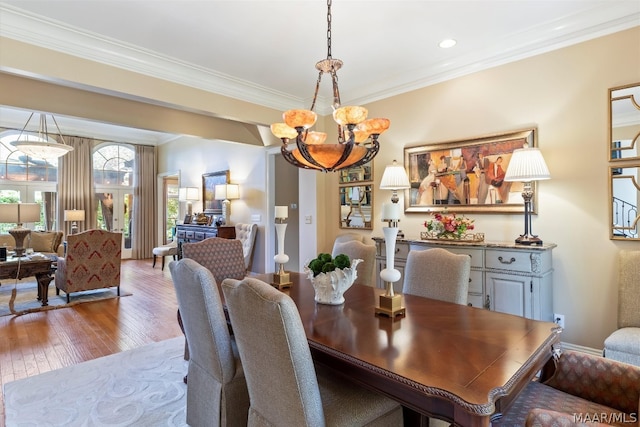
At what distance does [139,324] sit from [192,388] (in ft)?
7.79

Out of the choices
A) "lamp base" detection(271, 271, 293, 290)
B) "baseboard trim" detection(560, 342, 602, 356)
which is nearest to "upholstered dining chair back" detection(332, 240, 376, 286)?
"lamp base" detection(271, 271, 293, 290)

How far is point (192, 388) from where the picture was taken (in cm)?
190

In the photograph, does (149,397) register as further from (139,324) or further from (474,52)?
(474,52)

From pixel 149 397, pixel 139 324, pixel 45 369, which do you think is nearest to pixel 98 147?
pixel 139 324

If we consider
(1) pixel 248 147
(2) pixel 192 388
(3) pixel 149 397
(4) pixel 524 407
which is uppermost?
(1) pixel 248 147

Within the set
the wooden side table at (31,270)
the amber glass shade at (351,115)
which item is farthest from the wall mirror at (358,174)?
the wooden side table at (31,270)

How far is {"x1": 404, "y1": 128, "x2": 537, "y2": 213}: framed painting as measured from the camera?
3.13 metres

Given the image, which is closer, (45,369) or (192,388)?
(192,388)

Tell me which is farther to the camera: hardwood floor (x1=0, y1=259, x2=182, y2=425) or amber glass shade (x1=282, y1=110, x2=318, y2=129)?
hardwood floor (x1=0, y1=259, x2=182, y2=425)

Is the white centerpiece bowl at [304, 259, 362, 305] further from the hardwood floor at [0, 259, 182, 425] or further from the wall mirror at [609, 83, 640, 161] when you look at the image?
the wall mirror at [609, 83, 640, 161]

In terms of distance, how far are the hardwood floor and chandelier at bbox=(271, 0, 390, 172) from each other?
2.52m

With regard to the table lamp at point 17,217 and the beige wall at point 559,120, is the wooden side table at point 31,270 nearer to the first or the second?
the table lamp at point 17,217

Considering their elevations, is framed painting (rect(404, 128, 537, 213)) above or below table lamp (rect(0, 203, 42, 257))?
above

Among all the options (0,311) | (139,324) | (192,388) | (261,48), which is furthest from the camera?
(0,311)
